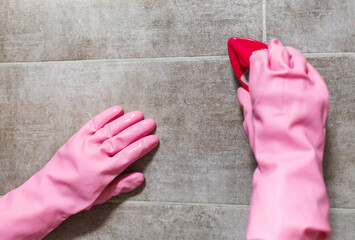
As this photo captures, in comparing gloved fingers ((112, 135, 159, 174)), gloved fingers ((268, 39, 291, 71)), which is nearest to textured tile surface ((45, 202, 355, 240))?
gloved fingers ((112, 135, 159, 174))

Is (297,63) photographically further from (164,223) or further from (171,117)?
(164,223)

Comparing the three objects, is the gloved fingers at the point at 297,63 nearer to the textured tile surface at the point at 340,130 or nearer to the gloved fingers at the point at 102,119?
the textured tile surface at the point at 340,130

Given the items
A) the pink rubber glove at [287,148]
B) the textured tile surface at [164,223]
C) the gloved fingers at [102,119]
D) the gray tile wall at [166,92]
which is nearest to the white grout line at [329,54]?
the gray tile wall at [166,92]

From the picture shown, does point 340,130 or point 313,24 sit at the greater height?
point 313,24

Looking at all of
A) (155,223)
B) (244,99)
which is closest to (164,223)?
(155,223)

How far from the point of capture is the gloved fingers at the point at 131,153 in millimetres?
773

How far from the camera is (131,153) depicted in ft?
2.55

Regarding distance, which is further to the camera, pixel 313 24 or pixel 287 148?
pixel 313 24

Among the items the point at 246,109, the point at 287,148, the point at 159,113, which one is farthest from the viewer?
the point at 159,113

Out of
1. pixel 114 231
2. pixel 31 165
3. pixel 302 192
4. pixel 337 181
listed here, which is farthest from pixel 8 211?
pixel 337 181

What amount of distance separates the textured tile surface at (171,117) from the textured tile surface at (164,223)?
0.03m

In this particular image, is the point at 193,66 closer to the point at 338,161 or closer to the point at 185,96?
the point at 185,96

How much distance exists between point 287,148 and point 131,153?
1.17ft

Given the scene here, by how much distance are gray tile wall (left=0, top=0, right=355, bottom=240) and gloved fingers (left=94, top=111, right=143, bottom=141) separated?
0.04 metres
